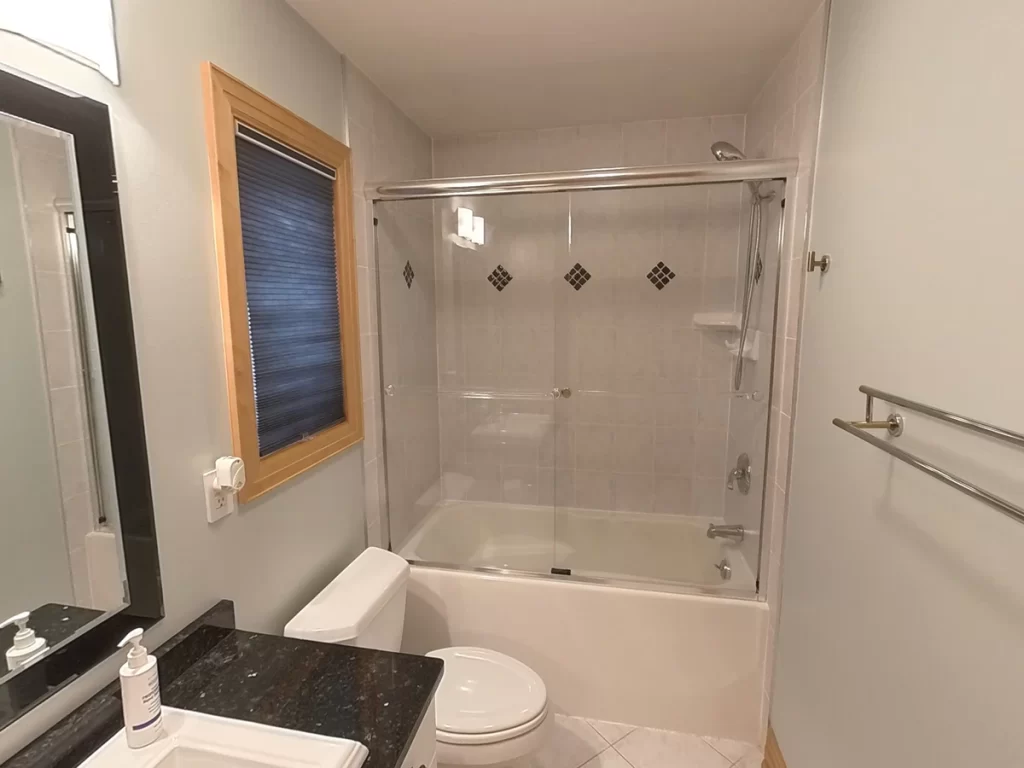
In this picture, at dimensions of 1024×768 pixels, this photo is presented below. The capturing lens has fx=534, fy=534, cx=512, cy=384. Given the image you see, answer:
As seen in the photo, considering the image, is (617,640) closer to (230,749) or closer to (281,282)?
(230,749)

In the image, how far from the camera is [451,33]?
5.48 feet

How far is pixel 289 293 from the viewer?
1.58 m

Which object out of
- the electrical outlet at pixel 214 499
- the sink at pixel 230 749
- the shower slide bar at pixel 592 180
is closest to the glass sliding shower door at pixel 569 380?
the shower slide bar at pixel 592 180

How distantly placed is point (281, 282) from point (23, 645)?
98 cm

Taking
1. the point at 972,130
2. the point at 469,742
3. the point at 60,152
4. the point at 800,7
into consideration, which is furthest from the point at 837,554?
the point at 60,152

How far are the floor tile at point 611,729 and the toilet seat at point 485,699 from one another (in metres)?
0.54

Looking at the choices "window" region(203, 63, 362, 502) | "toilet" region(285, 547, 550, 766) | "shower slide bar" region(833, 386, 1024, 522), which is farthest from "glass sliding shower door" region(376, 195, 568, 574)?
"shower slide bar" region(833, 386, 1024, 522)

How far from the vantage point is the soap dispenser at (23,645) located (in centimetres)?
88

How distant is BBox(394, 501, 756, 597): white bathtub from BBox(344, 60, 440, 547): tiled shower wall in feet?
0.59

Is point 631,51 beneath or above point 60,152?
above

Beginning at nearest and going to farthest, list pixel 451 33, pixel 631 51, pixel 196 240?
1. pixel 196 240
2. pixel 451 33
3. pixel 631 51

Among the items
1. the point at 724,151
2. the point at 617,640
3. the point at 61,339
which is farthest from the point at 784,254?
the point at 61,339

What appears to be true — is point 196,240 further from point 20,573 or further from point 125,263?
point 20,573

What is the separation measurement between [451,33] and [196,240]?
3.39ft
